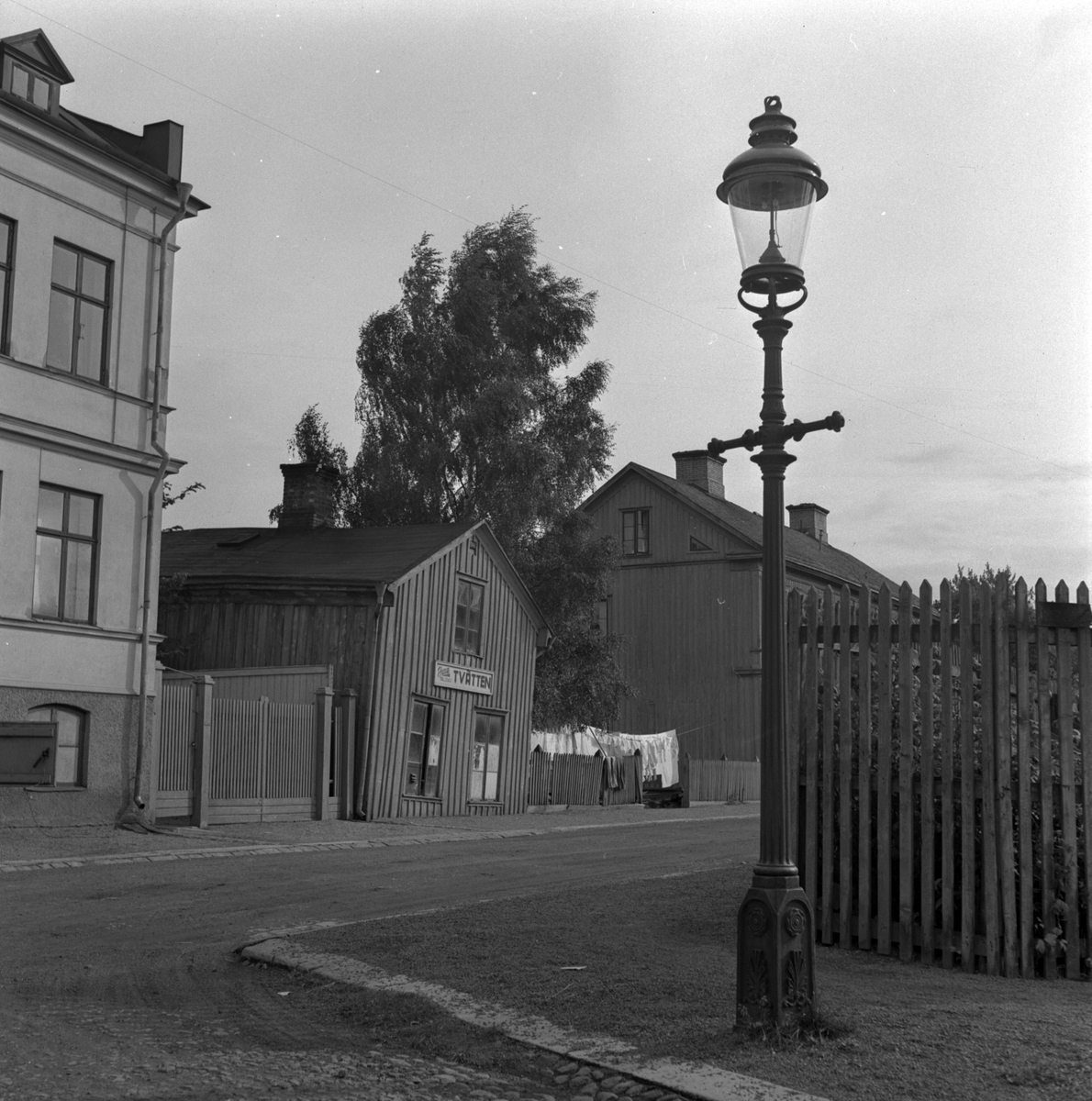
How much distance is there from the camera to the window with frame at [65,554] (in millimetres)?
18547

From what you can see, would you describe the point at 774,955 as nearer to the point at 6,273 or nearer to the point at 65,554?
the point at 65,554

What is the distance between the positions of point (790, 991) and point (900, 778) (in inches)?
94.6

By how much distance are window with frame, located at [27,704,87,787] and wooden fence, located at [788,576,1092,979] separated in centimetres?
1282

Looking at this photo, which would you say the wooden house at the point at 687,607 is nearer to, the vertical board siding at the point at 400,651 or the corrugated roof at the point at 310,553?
the vertical board siding at the point at 400,651

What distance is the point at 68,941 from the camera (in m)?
8.97

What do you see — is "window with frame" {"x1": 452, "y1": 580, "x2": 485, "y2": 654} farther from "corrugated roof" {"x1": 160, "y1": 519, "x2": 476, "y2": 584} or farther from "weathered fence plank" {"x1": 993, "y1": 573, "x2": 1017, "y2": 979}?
"weathered fence plank" {"x1": 993, "y1": 573, "x2": 1017, "y2": 979}

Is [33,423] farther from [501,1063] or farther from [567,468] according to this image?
[567,468]

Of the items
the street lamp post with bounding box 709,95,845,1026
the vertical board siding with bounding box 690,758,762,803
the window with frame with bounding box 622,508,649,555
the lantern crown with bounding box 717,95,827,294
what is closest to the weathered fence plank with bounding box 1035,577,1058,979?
the street lamp post with bounding box 709,95,845,1026

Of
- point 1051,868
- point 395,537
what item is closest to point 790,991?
point 1051,868

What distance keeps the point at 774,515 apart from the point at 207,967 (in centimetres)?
429

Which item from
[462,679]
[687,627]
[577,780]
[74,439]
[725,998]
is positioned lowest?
[577,780]

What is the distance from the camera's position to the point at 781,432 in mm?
6590

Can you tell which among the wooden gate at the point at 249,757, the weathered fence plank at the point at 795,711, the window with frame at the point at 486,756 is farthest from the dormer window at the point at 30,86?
the weathered fence plank at the point at 795,711

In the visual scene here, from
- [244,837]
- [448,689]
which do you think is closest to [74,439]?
[244,837]
